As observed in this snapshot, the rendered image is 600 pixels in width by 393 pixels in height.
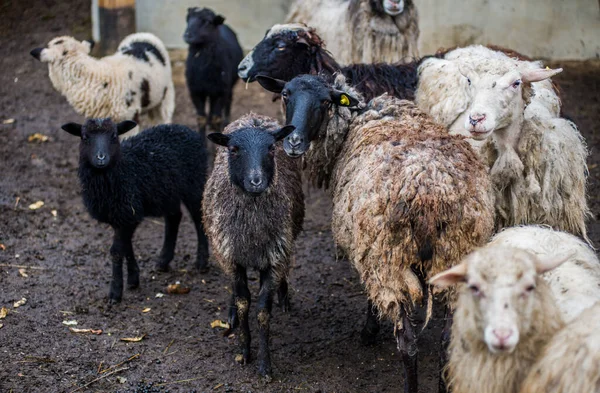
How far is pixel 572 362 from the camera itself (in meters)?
3.58

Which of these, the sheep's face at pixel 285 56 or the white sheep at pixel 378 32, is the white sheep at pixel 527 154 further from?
the white sheep at pixel 378 32

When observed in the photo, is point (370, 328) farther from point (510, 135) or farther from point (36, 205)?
point (36, 205)

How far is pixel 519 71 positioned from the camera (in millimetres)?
5406

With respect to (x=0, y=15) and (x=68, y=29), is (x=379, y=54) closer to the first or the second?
(x=68, y=29)

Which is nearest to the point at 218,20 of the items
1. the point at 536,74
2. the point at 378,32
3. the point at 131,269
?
the point at 378,32

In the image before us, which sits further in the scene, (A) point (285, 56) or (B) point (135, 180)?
(A) point (285, 56)

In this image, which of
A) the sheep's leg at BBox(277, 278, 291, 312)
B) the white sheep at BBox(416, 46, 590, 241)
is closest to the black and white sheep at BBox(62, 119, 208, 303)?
the sheep's leg at BBox(277, 278, 291, 312)

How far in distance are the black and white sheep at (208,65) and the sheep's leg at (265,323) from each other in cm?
411

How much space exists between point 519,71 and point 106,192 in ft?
10.7

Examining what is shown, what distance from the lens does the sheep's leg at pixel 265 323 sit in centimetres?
538

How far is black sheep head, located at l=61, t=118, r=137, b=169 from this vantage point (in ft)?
20.2

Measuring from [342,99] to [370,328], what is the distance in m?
1.67

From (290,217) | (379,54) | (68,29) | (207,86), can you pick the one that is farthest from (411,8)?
(68,29)

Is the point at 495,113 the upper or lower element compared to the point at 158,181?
upper
